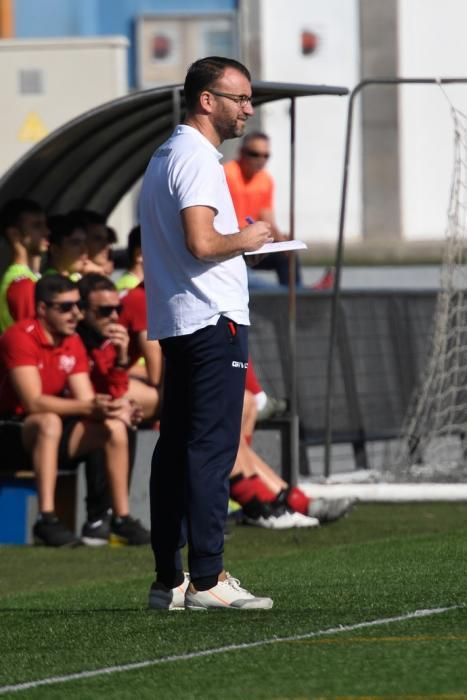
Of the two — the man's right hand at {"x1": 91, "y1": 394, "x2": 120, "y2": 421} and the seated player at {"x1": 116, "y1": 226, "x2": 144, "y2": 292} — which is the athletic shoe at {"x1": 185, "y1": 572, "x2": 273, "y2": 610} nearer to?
the man's right hand at {"x1": 91, "y1": 394, "x2": 120, "y2": 421}

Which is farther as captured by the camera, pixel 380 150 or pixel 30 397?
pixel 380 150

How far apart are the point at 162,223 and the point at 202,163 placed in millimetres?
259

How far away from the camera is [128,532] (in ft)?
35.7

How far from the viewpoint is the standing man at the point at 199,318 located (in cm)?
731

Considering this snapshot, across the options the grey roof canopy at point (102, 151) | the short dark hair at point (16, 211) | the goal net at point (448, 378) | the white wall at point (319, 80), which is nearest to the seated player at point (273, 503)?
the short dark hair at point (16, 211)

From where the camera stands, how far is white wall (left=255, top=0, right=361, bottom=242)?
109 feet

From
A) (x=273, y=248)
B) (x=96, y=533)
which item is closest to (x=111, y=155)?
(x=96, y=533)

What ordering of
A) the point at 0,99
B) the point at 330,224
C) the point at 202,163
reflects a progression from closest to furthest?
the point at 202,163 < the point at 0,99 < the point at 330,224

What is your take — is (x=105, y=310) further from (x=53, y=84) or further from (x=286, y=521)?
(x=53, y=84)

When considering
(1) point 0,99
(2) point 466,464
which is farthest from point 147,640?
(1) point 0,99

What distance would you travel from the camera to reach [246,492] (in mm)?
11359

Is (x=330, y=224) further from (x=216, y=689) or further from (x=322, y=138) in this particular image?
(x=216, y=689)

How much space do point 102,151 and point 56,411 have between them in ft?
9.08

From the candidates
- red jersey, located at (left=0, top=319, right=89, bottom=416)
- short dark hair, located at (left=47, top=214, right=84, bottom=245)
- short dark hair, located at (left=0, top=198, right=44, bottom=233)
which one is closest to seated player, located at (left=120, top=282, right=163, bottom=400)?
red jersey, located at (left=0, top=319, right=89, bottom=416)
